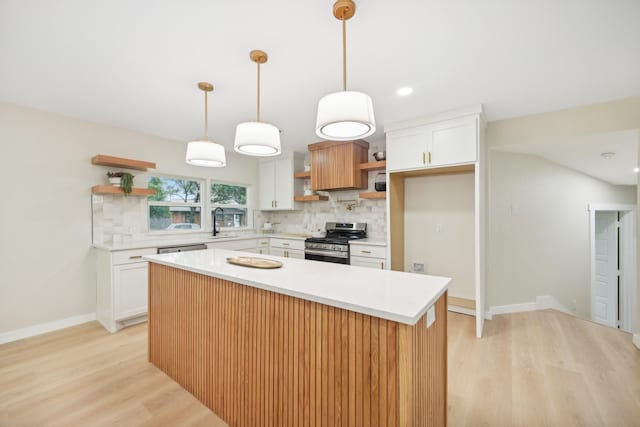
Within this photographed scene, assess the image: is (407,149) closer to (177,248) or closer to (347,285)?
(347,285)

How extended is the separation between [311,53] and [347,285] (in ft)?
5.28

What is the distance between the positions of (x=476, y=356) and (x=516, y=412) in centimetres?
70

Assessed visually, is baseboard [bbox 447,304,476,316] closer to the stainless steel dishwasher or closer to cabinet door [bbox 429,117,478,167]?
cabinet door [bbox 429,117,478,167]

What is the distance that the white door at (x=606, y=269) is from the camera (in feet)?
14.8

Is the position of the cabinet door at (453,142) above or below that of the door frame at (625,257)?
above

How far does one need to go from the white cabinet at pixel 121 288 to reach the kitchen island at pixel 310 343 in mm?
1378

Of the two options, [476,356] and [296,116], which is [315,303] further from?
[296,116]

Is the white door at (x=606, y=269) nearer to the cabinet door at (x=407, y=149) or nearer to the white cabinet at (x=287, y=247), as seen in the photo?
the cabinet door at (x=407, y=149)

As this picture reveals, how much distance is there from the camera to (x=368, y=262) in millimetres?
3529

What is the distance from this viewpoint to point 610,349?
8.30 ft

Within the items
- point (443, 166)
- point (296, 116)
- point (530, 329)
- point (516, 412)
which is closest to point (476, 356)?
point (516, 412)

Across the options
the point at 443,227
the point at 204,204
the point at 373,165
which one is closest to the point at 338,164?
the point at 373,165

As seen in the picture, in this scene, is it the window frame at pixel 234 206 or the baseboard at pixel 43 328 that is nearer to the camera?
the baseboard at pixel 43 328

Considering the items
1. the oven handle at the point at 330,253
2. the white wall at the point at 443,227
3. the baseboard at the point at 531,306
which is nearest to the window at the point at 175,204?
the oven handle at the point at 330,253
